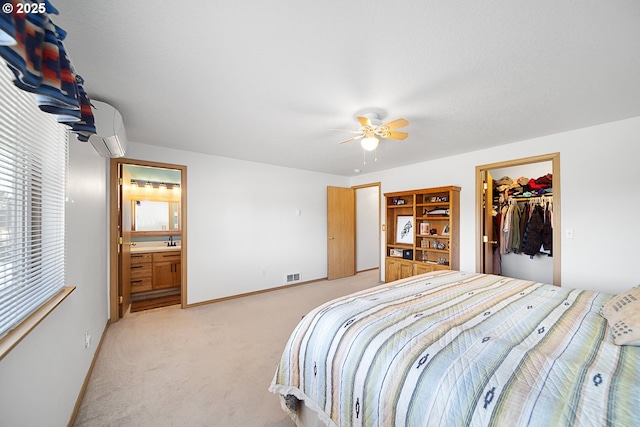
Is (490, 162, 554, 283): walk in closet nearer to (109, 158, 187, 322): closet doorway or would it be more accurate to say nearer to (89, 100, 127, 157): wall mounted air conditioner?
(109, 158, 187, 322): closet doorway

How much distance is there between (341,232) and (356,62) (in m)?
4.09

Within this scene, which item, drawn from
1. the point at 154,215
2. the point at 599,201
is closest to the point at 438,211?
the point at 599,201

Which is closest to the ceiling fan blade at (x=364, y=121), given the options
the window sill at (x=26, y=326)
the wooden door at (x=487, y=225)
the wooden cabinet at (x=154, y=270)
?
the window sill at (x=26, y=326)

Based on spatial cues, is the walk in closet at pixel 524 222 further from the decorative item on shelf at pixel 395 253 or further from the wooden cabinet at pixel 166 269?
the wooden cabinet at pixel 166 269

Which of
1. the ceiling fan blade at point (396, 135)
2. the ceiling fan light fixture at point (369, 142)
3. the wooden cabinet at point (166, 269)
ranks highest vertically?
the ceiling fan blade at point (396, 135)

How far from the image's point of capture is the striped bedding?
2.67ft

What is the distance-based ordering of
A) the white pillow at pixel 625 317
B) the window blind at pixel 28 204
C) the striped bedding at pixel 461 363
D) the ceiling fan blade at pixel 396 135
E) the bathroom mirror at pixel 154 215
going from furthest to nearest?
1. the bathroom mirror at pixel 154 215
2. the ceiling fan blade at pixel 396 135
3. the white pillow at pixel 625 317
4. the window blind at pixel 28 204
5. the striped bedding at pixel 461 363

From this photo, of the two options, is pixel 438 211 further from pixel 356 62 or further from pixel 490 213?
pixel 356 62

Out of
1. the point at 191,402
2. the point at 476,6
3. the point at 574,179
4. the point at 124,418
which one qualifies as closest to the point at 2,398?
the point at 124,418

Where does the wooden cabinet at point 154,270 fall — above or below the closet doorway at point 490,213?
below

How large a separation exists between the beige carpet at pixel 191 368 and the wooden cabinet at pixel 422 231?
6.31ft

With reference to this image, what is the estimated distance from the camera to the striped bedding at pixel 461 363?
0.81 metres

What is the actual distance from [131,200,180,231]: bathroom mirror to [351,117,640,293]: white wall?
6119 millimetres

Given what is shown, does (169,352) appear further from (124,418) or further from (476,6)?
(476,6)
